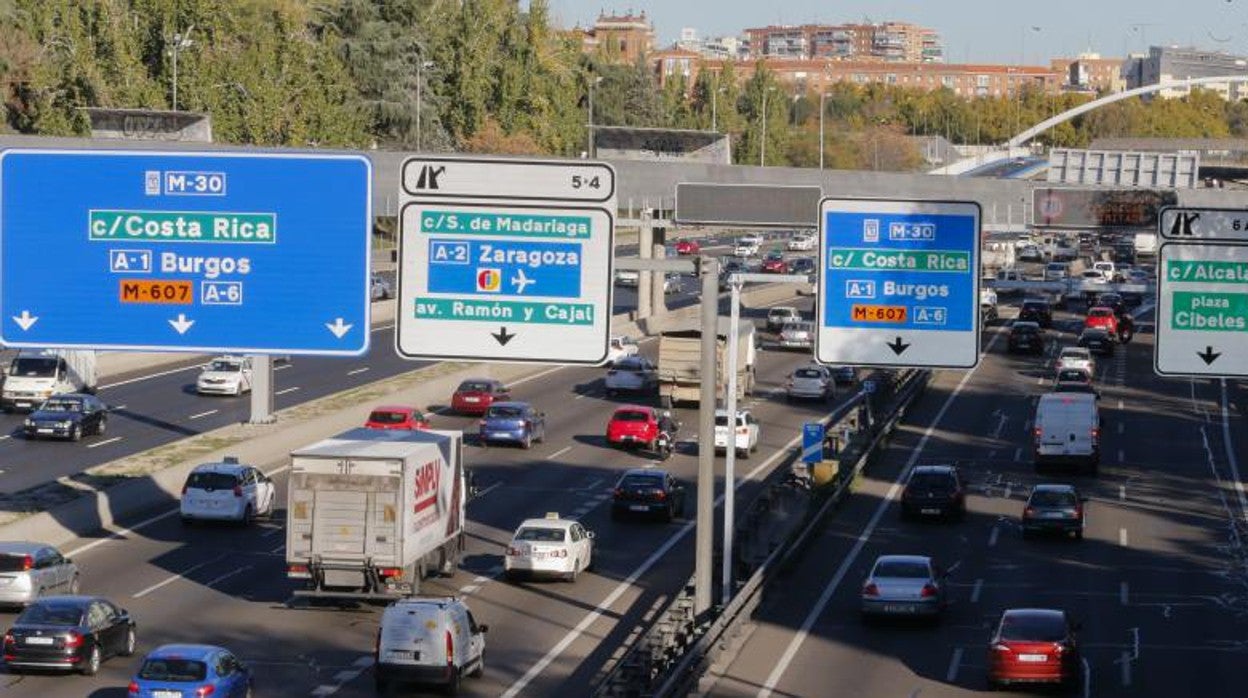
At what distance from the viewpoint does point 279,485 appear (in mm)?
55688

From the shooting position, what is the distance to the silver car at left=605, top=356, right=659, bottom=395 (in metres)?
77.7

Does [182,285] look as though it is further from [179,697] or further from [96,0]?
[96,0]

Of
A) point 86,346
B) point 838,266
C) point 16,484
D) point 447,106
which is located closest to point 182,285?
point 86,346

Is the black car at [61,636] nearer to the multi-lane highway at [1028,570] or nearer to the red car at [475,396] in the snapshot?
the multi-lane highway at [1028,570]

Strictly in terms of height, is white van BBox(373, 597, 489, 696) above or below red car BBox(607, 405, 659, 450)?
above

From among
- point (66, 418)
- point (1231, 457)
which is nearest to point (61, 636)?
point (66, 418)

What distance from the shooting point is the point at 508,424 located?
2505 inches

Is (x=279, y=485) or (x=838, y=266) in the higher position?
(x=838, y=266)

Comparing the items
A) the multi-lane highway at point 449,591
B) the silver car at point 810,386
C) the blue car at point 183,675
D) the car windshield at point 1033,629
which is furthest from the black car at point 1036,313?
the blue car at point 183,675

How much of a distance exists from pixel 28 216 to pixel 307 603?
19.7 meters

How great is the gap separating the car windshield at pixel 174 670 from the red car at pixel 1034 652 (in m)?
13.0

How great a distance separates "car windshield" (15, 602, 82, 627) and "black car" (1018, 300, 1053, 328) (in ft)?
241

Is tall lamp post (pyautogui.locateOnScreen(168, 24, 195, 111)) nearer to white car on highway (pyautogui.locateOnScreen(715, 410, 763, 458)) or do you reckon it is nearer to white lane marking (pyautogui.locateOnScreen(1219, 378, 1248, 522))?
white car on highway (pyautogui.locateOnScreen(715, 410, 763, 458))

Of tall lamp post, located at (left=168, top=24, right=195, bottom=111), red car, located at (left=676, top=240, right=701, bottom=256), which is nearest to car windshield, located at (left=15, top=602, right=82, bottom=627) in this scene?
tall lamp post, located at (left=168, top=24, right=195, bottom=111)
